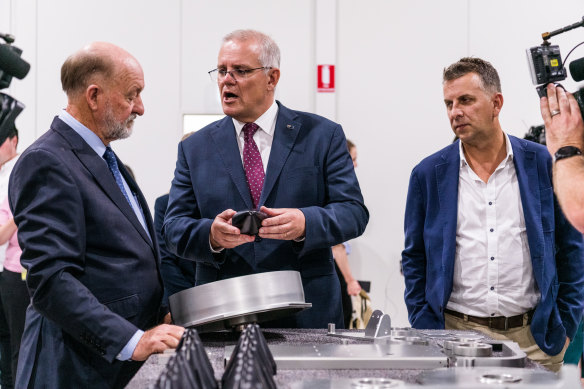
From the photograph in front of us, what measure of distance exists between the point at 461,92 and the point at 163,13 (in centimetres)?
370

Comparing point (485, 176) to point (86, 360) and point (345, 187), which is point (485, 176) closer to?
point (345, 187)

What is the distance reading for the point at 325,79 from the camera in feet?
19.5

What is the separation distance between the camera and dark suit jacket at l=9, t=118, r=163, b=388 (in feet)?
5.88

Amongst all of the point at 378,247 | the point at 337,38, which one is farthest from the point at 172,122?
the point at 378,247

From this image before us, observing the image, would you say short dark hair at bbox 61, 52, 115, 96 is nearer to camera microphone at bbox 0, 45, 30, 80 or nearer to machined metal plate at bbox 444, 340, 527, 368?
camera microphone at bbox 0, 45, 30, 80

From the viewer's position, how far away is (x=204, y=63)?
19.6ft

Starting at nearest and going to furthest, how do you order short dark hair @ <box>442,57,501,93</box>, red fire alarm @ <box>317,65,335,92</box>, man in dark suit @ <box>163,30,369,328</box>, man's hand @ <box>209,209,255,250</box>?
man's hand @ <box>209,209,255,250</box> < man in dark suit @ <box>163,30,369,328</box> < short dark hair @ <box>442,57,501,93</box> < red fire alarm @ <box>317,65,335,92</box>

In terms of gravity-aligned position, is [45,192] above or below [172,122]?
below

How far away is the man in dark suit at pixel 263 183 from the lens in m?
2.31

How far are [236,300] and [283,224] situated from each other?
0.46m

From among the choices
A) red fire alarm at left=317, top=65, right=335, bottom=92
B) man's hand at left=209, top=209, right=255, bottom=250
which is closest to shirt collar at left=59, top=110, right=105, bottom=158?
man's hand at left=209, top=209, right=255, bottom=250

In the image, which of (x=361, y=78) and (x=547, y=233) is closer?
(x=547, y=233)

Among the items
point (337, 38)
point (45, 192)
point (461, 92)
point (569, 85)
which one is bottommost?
point (45, 192)

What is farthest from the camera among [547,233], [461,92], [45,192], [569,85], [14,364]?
[569,85]
